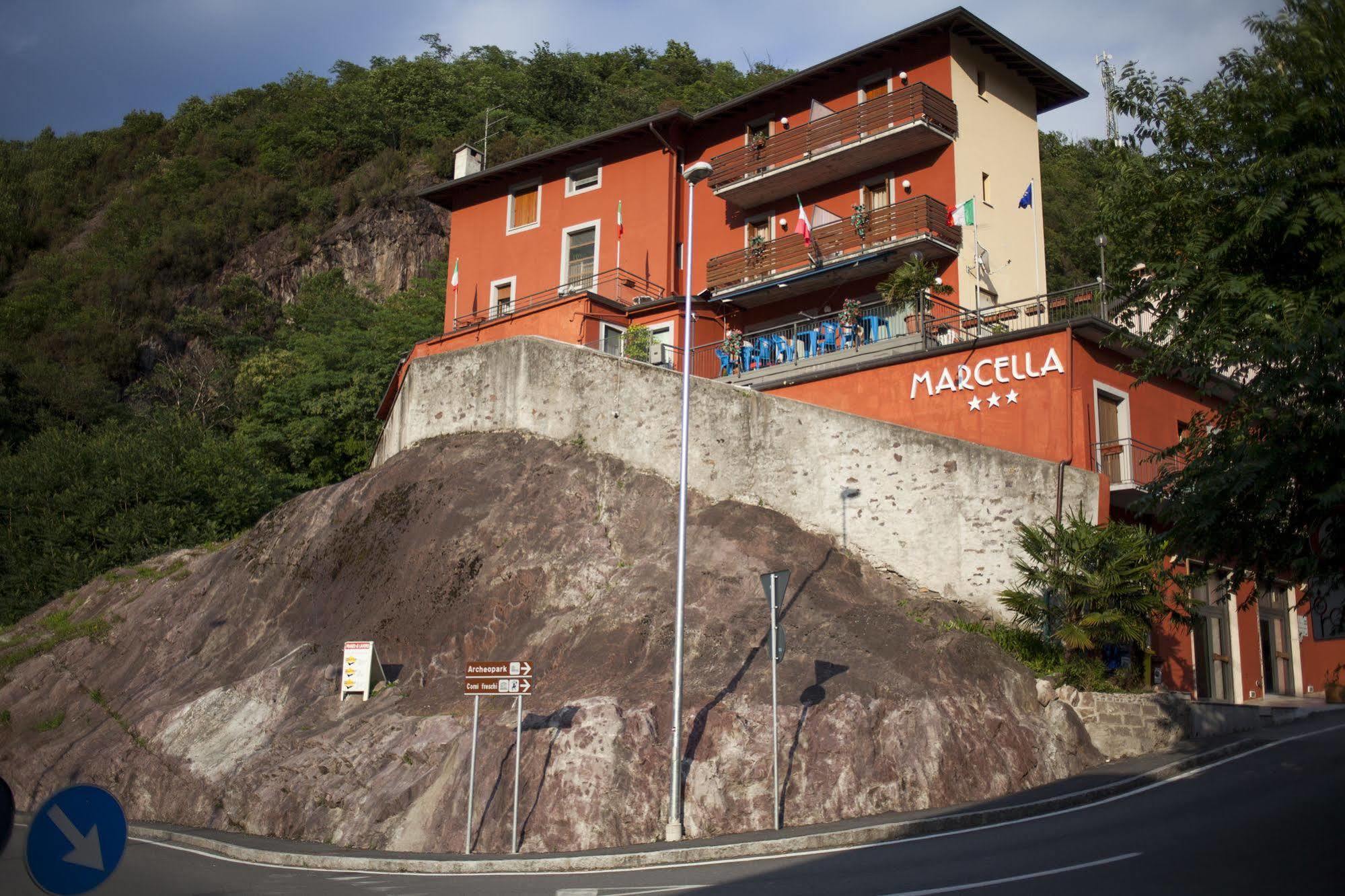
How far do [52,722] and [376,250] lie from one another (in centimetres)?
3896

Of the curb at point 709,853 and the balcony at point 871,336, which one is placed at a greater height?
the balcony at point 871,336

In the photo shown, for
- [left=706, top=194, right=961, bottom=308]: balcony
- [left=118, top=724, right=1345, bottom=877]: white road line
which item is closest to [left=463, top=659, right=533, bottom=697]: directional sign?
[left=118, top=724, right=1345, bottom=877]: white road line

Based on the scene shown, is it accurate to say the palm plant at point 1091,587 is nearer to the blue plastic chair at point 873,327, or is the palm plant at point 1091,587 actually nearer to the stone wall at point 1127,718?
the stone wall at point 1127,718

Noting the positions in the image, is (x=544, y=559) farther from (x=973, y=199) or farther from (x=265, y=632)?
(x=973, y=199)

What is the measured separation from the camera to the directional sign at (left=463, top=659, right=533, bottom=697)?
14.6 m

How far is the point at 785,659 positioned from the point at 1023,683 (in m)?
3.82

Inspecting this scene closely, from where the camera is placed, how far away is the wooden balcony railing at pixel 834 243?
2831cm

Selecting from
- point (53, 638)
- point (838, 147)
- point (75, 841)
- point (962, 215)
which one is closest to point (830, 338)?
point (962, 215)

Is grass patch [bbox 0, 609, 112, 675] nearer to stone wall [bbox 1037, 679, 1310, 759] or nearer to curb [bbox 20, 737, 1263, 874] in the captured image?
curb [bbox 20, 737, 1263, 874]

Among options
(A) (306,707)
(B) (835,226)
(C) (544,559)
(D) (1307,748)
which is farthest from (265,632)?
(D) (1307,748)

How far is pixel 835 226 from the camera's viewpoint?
3019 centimetres

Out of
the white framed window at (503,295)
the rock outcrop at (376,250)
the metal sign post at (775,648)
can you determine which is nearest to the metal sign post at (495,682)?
the metal sign post at (775,648)

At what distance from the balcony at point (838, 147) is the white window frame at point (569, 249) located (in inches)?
172

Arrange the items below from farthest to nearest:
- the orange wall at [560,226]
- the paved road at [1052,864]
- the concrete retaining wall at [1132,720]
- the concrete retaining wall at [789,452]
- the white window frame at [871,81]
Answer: the orange wall at [560,226] < the white window frame at [871,81] < the concrete retaining wall at [789,452] < the concrete retaining wall at [1132,720] < the paved road at [1052,864]
